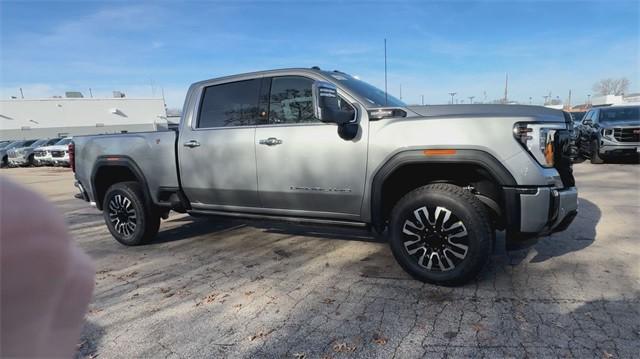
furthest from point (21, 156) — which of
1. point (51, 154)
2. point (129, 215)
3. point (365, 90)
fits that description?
point (365, 90)

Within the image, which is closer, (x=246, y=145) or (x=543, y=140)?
(x=543, y=140)

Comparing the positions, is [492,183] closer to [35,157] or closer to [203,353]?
[203,353]

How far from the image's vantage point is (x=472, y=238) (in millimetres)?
3525

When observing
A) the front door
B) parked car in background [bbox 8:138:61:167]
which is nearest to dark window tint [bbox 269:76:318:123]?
the front door

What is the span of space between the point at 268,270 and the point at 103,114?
173ft

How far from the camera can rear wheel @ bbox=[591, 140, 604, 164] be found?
41.1 feet

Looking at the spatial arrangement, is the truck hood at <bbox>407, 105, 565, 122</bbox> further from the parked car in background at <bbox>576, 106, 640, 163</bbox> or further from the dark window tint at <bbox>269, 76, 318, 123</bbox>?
the parked car in background at <bbox>576, 106, 640, 163</bbox>

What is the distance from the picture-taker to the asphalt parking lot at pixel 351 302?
111 inches

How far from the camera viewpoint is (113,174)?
18.7 ft

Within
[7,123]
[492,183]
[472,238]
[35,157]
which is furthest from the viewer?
[7,123]

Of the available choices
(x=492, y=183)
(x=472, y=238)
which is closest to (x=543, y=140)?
(x=492, y=183)

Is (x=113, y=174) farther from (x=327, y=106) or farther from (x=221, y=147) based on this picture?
(x=327, y=106)

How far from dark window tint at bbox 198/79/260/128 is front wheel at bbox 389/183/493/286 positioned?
6.48 ft

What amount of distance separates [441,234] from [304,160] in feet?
4.81
